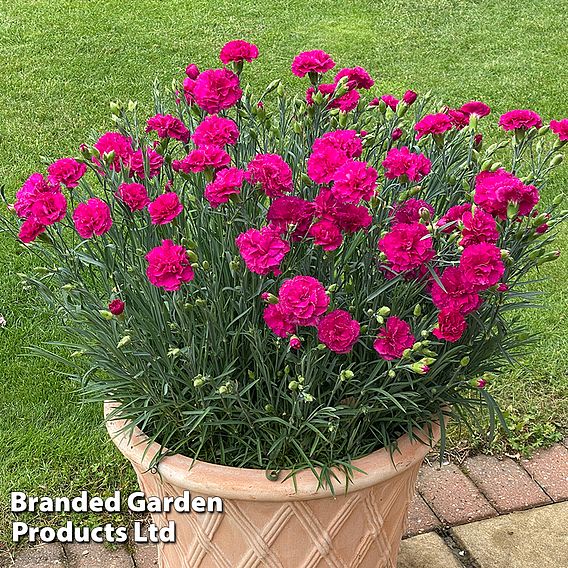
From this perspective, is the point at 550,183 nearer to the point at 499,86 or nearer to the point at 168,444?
the point at 499,86

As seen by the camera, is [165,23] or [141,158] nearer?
[141,158]

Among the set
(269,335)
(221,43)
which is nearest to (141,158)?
(269,335)

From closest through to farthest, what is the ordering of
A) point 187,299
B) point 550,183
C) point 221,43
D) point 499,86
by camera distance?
1. point 187,299
2. point 550,183
3. point 499,86
4. point 221,43

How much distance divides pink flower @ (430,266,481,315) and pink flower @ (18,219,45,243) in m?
0.66

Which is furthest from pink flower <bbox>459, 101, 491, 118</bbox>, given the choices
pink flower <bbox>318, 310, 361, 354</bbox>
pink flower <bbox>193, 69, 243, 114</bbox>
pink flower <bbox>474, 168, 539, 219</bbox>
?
pink flower <bbox>318, 310, 361, 354</bbox>

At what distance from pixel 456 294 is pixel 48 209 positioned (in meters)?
0.68

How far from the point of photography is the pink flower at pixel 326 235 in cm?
134

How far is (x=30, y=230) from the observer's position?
1.37 meters

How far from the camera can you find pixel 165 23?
5734mm

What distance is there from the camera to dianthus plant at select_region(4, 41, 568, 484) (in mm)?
1347

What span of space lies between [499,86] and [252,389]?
379cm

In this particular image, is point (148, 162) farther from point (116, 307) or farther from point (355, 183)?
point (355, 183)

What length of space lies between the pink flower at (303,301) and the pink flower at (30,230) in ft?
1.37

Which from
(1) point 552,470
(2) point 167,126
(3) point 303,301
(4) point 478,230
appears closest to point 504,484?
(1) point 552,470
